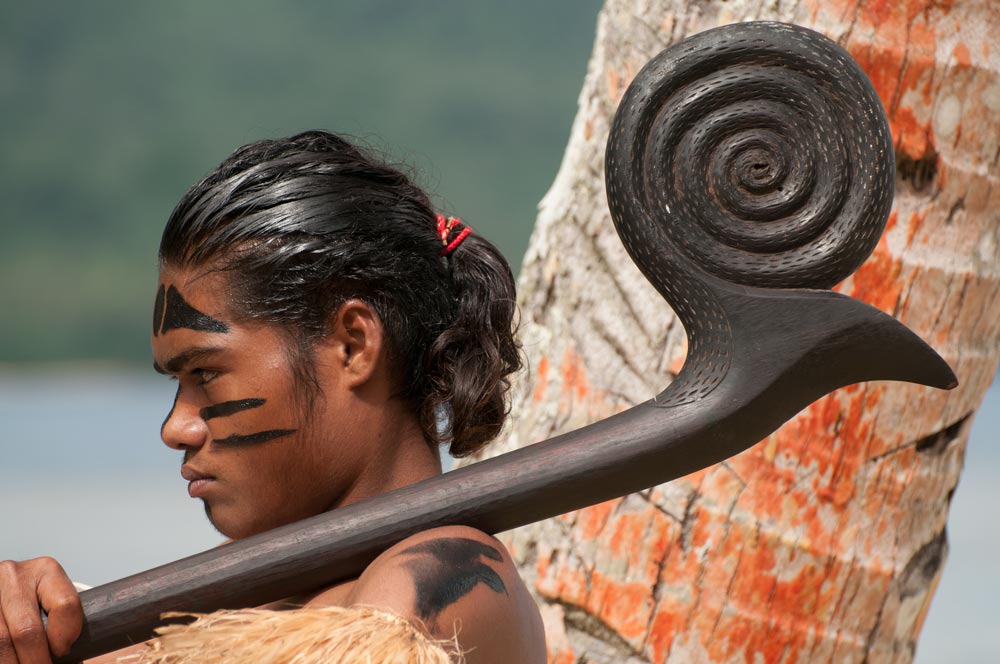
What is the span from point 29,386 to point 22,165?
301 centimetres

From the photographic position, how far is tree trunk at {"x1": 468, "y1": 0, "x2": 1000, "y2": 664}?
1.98 metres

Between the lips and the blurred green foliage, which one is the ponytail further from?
the blurred green foliage

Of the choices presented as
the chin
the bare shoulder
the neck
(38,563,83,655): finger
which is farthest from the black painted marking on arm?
(38,563,83,655): finger

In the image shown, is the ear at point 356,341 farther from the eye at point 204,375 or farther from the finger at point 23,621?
the finger at point 23,621

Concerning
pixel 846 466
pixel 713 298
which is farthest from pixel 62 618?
pixel 846 466

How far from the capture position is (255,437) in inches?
56.6

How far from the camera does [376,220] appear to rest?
1.52 m

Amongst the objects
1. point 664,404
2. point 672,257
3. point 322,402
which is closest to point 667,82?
point 672,257

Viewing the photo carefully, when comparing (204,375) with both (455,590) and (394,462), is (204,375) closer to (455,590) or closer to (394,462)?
(394,462)

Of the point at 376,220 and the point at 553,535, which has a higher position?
the point at 376,220

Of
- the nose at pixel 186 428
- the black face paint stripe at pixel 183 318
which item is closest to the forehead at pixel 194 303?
the black face paint stripe at pixel 183 318

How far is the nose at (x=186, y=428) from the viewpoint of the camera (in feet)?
4.79

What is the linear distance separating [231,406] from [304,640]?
37 cm

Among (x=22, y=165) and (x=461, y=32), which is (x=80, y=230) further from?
(x=461, y=32)
